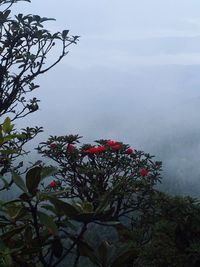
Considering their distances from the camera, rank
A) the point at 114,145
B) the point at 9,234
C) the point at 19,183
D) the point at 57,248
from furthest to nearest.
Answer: the point at 114,145 < the point at 57,248 < the point at 9,234 < the point at 19,183

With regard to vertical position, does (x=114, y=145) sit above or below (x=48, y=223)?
above

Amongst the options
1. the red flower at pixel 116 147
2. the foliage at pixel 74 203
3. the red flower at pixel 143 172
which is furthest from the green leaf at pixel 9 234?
the red flower at pixel 143 172

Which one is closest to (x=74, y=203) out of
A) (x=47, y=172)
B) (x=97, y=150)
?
(x=47, y=172)

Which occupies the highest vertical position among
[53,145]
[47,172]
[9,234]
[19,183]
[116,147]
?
[116,147]

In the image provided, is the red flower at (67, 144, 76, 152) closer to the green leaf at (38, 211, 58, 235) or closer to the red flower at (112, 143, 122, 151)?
the red flower at (112, 143, 122, 151)

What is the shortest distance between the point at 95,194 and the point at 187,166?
9849 centimetres

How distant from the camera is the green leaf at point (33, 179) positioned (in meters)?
1.76

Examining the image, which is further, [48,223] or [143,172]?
[143,172]

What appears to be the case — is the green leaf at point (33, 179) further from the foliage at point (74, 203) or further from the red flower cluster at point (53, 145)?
the red flower cluster at point (53, 145)

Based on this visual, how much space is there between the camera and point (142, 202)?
285 inches

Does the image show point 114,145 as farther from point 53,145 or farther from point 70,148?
point 53,145

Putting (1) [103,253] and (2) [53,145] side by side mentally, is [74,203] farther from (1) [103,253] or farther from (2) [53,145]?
(2) [53,145]

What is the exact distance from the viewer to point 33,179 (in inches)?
69.2

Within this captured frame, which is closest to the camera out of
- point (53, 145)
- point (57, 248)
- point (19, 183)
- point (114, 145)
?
point (19, 183)
